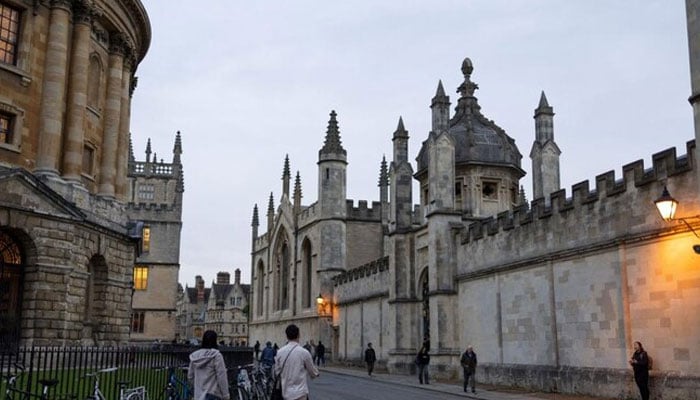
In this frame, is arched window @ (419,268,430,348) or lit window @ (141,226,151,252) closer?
arched window @ (419,268,430,348)

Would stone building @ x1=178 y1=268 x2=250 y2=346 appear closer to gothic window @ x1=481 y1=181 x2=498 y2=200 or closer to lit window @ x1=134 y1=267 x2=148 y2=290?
lit window @ x1=134 y1=267 x2=148 y2=290

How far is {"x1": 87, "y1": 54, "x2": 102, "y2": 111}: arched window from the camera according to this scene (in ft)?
97.3

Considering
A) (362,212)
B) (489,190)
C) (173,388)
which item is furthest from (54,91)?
(362,212)

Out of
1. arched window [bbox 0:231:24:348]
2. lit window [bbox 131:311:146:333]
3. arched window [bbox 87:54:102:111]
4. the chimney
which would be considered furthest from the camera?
the chimney

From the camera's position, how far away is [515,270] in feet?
82.7

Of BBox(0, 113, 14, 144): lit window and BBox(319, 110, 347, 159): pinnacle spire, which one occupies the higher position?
BBox(319, 110, 347, 159): pinnacle spire

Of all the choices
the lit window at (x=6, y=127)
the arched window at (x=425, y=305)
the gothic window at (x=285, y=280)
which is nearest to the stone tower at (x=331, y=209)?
the gothic window at (x=285, y=280)

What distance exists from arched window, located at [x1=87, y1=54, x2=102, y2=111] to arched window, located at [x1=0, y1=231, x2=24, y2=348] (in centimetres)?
834

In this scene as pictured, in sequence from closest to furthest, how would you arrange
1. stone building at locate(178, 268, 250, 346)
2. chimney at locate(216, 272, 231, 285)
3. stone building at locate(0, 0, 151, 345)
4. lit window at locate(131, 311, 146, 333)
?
stone building at locate(0, 0, 151, 345) < lit window at locate(131, 311, 146, 333) < stone building at locate(178, 268, 250, 346) < chimney at locate(216, 272, 231, 285)

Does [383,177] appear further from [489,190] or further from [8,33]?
[8,33]

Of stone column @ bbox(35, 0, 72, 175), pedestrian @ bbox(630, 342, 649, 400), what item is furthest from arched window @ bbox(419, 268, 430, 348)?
stone column @ bbox(35, 0, 72, 175)

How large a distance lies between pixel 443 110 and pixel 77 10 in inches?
568

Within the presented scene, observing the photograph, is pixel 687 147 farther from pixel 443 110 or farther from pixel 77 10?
pixel 77 10

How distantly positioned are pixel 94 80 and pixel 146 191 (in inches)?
1443
